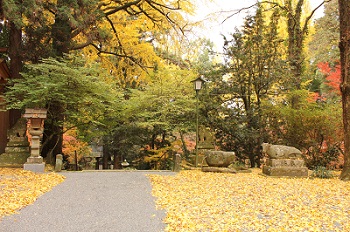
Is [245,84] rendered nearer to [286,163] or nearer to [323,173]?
[286,163]

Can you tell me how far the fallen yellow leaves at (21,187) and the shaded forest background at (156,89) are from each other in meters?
2.08

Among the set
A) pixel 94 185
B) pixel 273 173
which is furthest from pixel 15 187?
pixel 273 173

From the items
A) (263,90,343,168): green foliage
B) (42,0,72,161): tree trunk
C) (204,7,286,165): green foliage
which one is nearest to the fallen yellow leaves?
(42,0,72,161): tree trunk

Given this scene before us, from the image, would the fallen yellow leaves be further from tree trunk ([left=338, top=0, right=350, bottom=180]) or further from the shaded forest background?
tree trunk ([left=338, top=0, right=350, bottom=180])

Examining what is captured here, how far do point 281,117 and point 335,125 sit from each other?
5.89 feet

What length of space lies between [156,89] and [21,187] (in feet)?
18.4

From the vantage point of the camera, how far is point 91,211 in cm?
461

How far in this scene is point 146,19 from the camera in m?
13.2

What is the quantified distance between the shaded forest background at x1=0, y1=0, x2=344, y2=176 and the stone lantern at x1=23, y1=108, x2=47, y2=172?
397mm

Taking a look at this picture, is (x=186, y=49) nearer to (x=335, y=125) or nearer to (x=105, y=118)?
(x=105, y=118)

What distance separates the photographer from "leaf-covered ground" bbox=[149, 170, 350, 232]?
4.07 m

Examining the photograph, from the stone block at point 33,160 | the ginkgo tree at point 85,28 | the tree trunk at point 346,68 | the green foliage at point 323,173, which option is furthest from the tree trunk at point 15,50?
the green foliage at point 323,173

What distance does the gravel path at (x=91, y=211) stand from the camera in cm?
388

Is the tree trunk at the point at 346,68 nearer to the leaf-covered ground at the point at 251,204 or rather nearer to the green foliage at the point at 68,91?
the leaf-covered ground at the point at 251,204
